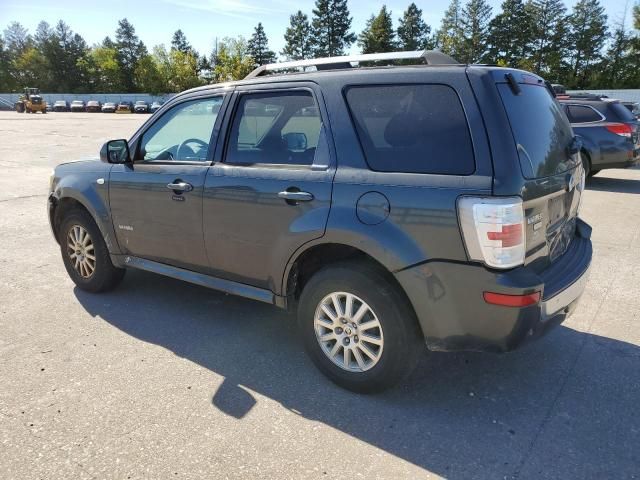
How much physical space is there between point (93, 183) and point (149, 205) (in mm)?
785

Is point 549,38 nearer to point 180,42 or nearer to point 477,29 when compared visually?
point 477,29

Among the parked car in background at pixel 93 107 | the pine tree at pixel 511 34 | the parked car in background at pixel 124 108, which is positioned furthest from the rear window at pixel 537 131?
the pine tree at pixel 511 34

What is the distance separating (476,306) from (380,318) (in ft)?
1.82

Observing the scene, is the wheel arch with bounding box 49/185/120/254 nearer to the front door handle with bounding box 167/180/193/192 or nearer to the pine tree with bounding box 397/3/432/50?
the front door handle with bounding box 167/180/193/192

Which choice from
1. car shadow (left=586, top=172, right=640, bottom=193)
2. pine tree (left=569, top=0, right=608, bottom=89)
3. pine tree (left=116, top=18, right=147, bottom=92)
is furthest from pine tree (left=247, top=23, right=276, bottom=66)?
car shadow (left=586, top=172, right=640, bottom=193)

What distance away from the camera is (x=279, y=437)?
275cm

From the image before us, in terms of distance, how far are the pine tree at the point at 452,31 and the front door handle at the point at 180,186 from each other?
266 feet

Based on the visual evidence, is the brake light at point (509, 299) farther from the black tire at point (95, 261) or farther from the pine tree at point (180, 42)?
the pine tree at point (180, 42)

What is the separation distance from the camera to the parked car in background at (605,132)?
1002 centimetres

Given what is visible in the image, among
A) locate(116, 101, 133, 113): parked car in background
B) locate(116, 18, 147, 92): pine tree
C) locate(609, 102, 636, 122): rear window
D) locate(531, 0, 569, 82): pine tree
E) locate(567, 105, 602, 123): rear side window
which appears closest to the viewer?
locate(609, 102, 636, 122): rear window

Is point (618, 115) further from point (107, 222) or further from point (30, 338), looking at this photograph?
point (30, 338)

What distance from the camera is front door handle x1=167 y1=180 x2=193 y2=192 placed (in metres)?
3.71

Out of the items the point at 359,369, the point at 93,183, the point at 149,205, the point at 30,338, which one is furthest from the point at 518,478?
the point at 93,183

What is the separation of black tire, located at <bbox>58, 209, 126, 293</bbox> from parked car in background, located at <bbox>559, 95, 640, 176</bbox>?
9.09 meters
